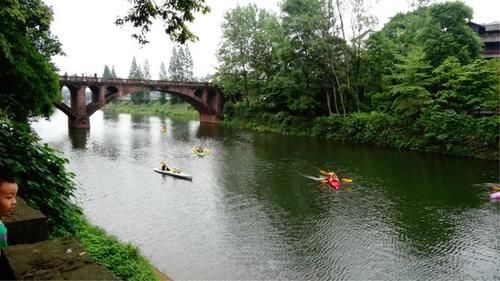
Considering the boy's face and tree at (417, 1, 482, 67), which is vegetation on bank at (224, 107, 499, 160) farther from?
the boy's face

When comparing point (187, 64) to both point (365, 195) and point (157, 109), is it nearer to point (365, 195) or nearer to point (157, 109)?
point (157, 109)

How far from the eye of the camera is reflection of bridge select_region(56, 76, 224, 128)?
173ft

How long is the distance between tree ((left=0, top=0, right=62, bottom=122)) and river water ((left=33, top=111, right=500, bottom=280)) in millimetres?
4924

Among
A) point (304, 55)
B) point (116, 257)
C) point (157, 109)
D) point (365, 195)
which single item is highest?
point (304, 55)

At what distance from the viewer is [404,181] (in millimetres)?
23234

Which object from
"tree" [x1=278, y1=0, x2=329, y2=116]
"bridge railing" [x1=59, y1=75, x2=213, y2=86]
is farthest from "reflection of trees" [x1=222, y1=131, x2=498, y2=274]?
"bridge railing" [x1=59, y1=75, x2=213, y2=86]

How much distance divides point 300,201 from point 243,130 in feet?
112

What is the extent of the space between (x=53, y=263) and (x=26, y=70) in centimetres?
1784

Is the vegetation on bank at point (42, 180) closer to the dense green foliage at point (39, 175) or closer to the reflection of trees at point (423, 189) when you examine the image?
the dense green foliage at point (39, 175)

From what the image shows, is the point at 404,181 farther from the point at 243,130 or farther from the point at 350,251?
the point at 243,130

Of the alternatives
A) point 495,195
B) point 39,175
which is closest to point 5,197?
point 39,175

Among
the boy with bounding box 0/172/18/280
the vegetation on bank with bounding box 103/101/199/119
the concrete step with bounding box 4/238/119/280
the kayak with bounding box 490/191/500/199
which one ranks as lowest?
the kayak with bounding box 490/191/500/199

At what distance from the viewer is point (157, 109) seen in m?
101

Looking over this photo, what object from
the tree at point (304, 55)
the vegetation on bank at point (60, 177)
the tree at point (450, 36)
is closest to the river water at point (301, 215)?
the vegetation on bank at point (60, 177)
